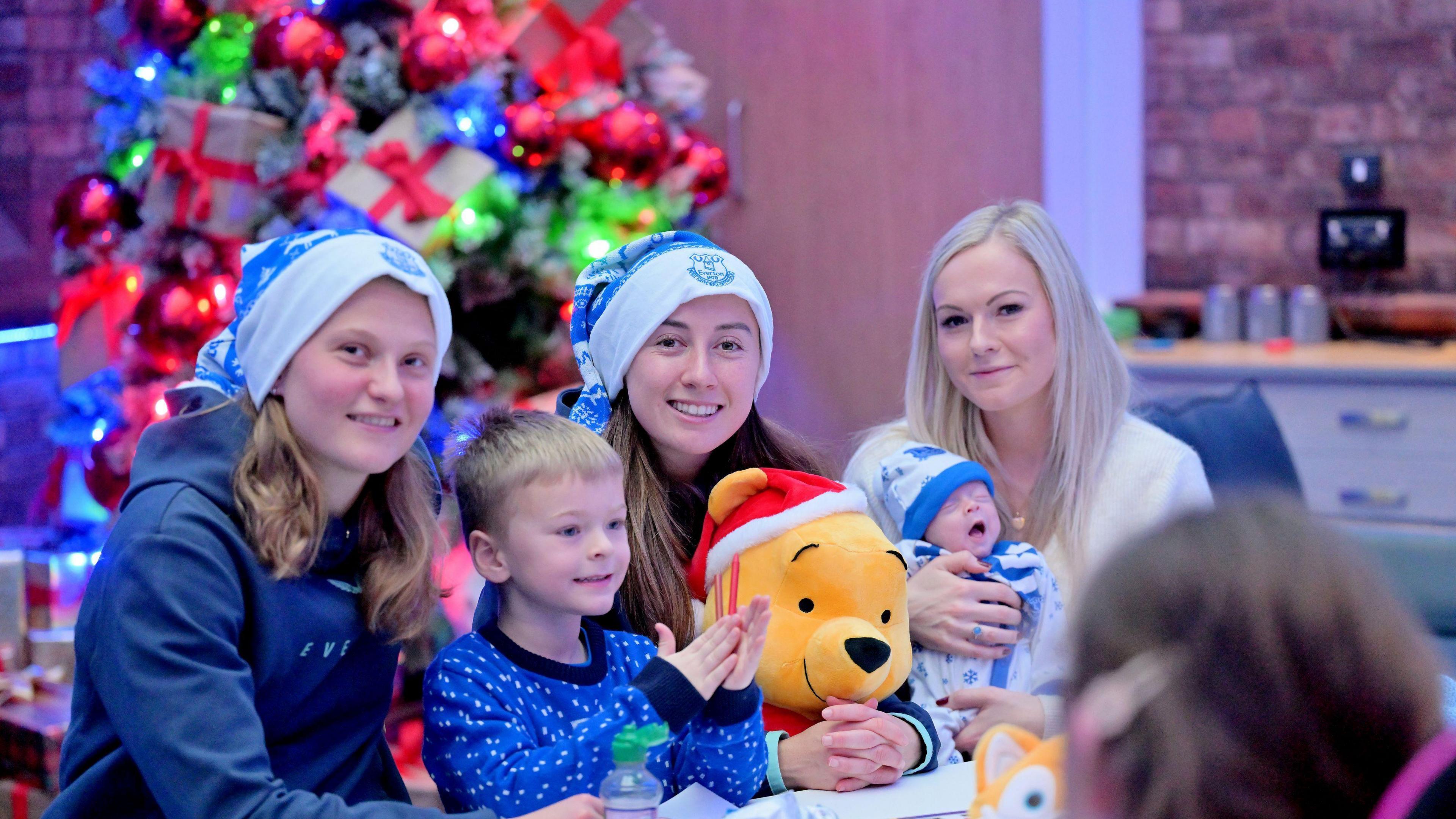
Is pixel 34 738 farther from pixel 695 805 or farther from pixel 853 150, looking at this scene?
pixel 853 150

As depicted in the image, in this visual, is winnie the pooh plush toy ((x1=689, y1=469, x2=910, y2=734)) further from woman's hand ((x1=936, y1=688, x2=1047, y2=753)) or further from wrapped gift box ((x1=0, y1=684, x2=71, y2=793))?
wrapped gift box ((x1=0, y1=684, x2=71, y2=793))

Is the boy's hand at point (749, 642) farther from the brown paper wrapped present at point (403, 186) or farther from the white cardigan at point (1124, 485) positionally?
the brown paper wrapped present at point (403, 186)

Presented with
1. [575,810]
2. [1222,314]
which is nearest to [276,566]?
[575,810]

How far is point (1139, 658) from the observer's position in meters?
0.77

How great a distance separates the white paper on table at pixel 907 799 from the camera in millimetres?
1546

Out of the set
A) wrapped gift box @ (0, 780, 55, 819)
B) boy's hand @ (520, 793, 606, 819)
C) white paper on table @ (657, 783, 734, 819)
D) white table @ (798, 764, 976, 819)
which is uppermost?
boy's hand @ (520, 793, 606, 819)

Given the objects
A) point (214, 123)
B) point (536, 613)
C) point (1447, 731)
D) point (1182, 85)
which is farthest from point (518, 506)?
point (1182, 85)

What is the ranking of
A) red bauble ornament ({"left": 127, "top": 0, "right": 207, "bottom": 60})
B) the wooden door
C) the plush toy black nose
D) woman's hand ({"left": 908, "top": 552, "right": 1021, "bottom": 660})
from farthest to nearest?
the wooden door → red bauble ornament ({"left": 127, "top": 0, "right": 207, "bottom": 60}) → woman's hand ({"left": 908, "top": 552, "right": 1021, "bottom": 660}) → the plush toy black nose

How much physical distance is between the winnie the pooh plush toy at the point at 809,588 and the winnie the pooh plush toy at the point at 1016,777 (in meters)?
0.45

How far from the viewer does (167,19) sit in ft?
10.5

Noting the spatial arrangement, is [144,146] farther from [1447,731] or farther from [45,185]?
[1447,731]

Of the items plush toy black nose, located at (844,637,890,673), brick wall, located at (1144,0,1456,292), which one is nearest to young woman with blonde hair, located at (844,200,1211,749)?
plush toy black nose, located at (844,637,890,673)

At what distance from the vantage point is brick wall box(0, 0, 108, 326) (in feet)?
12.9


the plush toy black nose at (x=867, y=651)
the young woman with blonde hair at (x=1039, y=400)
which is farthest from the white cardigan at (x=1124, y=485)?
the plush toy black nose at (x=867, y=651)
